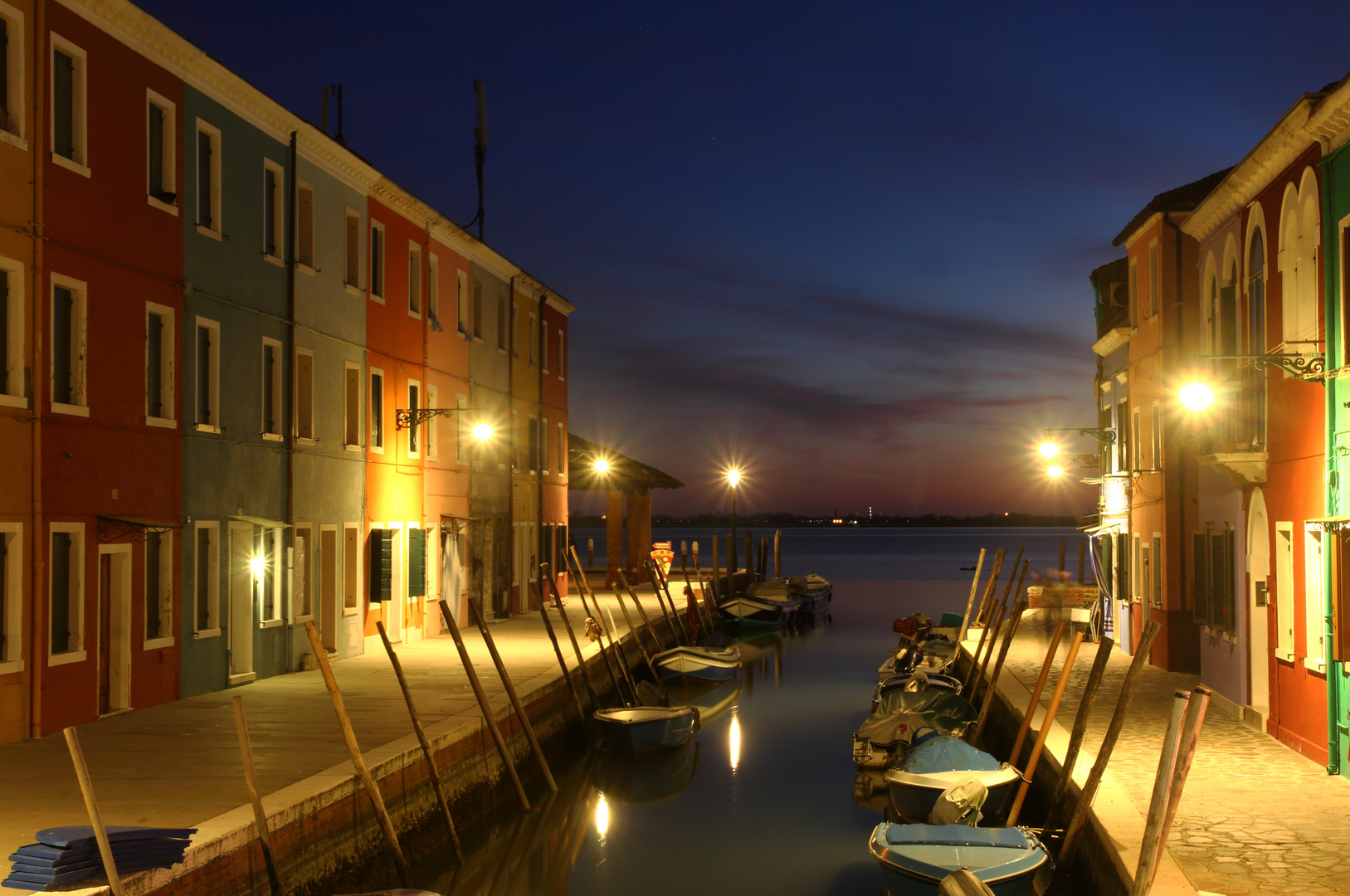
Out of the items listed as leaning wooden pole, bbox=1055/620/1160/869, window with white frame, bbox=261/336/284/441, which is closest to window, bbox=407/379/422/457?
window with white frame, bbox=261/336/284/441

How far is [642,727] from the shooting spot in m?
19.3

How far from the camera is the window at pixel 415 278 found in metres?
24.2

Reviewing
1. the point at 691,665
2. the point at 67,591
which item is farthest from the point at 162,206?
the point at 691,665

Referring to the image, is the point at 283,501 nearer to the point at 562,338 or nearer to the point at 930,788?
the point at 930,788

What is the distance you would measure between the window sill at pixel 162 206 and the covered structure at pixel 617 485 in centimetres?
2322

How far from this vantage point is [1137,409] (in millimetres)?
23062

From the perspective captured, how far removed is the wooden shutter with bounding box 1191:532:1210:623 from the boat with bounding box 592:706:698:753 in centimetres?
781

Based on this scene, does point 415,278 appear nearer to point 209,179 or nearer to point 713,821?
point 209,179

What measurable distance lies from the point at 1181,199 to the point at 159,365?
50.7 feet

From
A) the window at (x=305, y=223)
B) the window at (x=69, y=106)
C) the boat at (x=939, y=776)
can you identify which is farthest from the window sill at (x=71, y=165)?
the boat at (x=939, y=776)

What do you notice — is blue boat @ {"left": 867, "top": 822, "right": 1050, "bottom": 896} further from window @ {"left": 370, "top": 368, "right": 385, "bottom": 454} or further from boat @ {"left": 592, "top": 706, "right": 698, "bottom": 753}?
window @ {"left": 370, "top": 368, "right": 385, "bottom": 454}

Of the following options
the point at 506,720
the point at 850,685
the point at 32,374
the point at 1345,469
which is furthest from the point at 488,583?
the point at 1345,469

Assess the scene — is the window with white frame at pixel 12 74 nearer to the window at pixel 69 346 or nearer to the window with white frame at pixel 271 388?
the window at pixel 69 346

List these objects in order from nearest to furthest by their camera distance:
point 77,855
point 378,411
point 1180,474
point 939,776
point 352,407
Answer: point 77,855, point 939,776, point 1180,474, point 352,407, point 378,411
